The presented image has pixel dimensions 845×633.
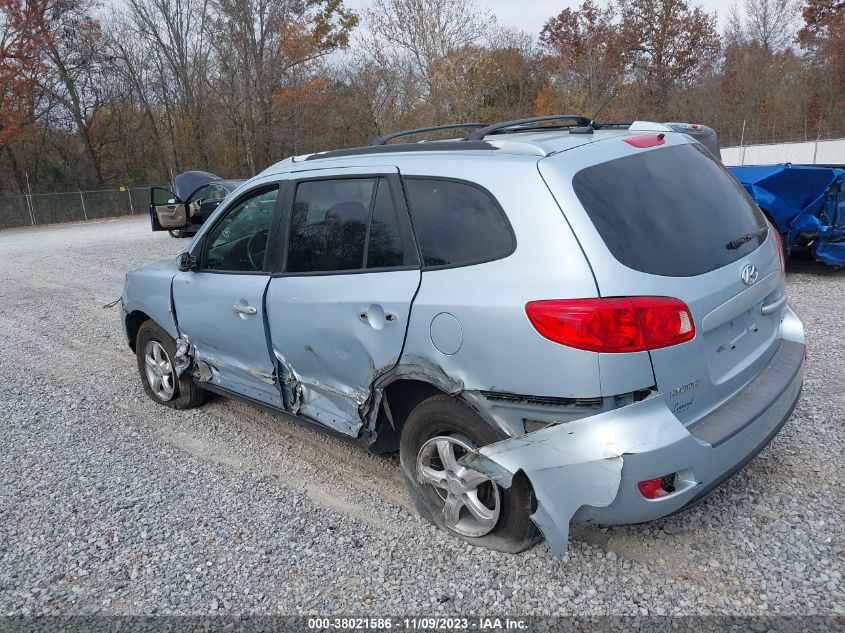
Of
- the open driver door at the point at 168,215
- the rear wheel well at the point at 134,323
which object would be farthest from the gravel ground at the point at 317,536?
the open driver door at the point at 168,215

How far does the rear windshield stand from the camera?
2682 millimetres

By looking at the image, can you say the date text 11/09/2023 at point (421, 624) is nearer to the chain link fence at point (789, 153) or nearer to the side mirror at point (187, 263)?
the side mirror at point (187, 263)

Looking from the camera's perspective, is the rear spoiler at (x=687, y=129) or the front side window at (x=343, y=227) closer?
the front side window at (x=343, y=227)

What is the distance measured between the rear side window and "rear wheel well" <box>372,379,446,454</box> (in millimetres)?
595

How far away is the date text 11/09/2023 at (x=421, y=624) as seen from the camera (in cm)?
266

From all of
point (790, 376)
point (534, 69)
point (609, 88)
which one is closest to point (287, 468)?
point (790, 376)

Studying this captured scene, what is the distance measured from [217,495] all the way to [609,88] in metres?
26.4

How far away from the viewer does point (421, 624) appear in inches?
106

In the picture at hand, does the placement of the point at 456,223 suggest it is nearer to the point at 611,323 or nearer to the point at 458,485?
the point at 611,323

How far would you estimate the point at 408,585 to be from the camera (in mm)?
2934

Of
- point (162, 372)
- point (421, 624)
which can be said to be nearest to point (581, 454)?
point (421, 624)

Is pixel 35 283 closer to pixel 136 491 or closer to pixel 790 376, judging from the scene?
pixel 136 491

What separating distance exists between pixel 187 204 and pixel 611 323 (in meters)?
10.3

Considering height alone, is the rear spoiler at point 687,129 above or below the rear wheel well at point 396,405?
above
